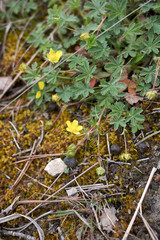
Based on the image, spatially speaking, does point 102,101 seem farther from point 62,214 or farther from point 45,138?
point 62,214

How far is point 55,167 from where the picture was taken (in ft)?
7.54

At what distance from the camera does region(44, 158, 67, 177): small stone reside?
2.28 m

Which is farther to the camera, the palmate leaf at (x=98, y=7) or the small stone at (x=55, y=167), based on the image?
the palmate leaf at (x=98, y=7)

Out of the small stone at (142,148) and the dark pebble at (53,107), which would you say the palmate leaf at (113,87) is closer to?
the small stone at (142,148)

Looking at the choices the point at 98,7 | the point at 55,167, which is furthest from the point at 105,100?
the point at 98,7

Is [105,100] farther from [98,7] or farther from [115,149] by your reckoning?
[98,7]

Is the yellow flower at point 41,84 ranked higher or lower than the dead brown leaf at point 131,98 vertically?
higher

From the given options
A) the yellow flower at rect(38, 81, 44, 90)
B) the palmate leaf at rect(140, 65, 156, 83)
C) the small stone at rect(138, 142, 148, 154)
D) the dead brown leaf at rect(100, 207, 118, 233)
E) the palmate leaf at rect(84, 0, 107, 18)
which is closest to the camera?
the dead brown leaf at rect(100, 207, 118, 233)

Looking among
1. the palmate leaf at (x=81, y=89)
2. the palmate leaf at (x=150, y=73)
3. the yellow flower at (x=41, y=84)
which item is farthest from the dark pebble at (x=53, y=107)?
the palmate leaf at (x=150, y=73)

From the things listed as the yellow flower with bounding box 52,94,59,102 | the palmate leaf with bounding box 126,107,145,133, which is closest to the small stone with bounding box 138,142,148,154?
the palmate leaf with bounding box 126,107,145,133

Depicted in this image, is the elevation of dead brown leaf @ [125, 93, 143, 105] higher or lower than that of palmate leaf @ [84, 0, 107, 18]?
lower

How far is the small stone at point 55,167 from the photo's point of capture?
228cm

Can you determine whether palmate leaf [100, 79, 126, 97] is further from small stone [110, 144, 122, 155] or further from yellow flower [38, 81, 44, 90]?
yellow flower [38, 81, 44, 90]

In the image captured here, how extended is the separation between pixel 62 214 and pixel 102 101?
48.9 inches
